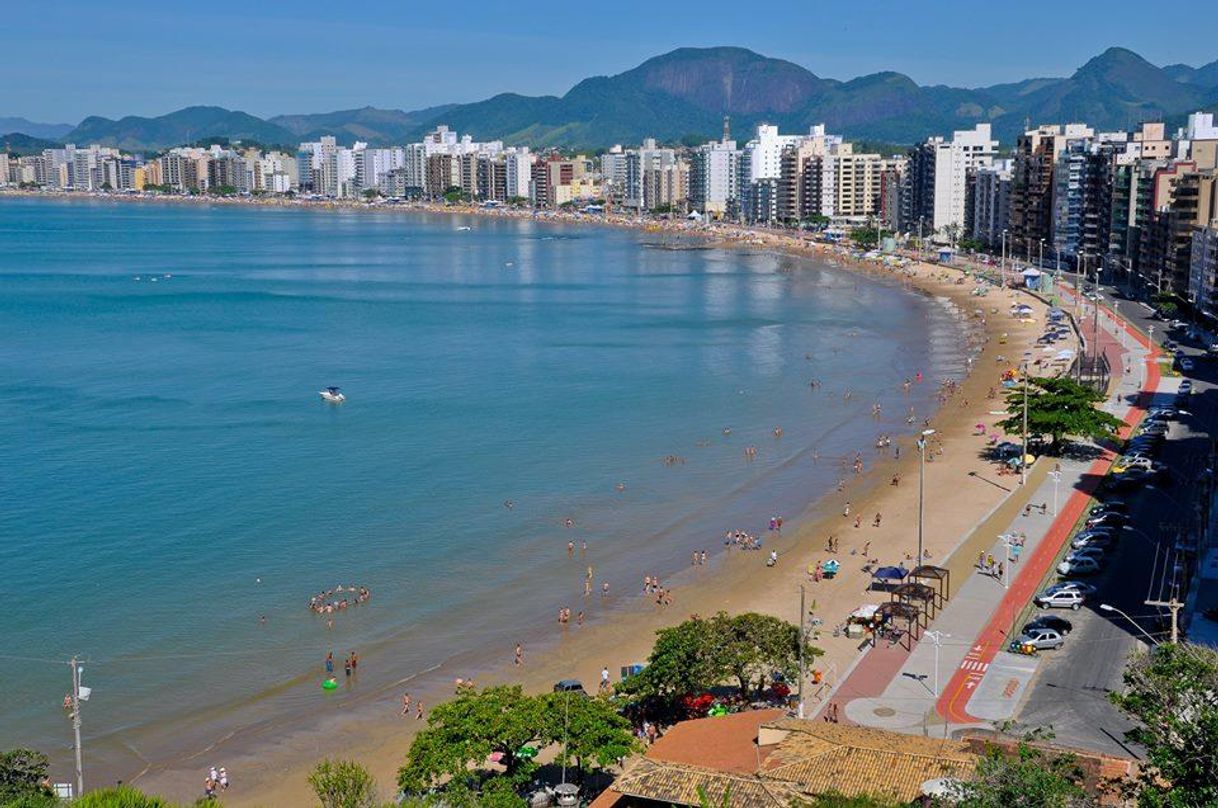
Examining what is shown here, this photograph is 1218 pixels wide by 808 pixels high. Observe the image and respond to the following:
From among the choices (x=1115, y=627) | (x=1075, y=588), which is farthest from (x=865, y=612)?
(x=1115, y=627)

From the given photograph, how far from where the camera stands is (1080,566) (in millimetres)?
24656

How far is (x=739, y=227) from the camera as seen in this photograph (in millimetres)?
153500

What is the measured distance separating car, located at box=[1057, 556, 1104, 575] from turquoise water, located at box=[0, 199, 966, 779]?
8538mm

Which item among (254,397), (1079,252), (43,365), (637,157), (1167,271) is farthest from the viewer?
(637,157)

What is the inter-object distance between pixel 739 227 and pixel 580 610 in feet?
429

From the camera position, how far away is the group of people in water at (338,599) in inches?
1014

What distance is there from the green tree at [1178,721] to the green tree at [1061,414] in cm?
2125

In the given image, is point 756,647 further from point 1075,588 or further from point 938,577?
point 1075,588

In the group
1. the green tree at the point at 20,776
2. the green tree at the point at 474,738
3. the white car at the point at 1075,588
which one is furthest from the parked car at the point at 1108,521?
the green tree at the point at 20,776

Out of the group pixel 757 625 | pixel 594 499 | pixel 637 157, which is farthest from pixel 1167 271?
pixel 637 157

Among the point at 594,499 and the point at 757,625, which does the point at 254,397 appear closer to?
the point at 594,499

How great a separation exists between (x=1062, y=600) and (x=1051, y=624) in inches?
54.8

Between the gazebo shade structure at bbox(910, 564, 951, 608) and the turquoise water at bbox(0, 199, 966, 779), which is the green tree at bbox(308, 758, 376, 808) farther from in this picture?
the gazebo shade structure at bbox(910, 564, 951, 608)

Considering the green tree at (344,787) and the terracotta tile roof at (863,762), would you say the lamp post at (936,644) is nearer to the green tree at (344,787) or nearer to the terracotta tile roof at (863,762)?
the terracotta tile roof at (863,762)
